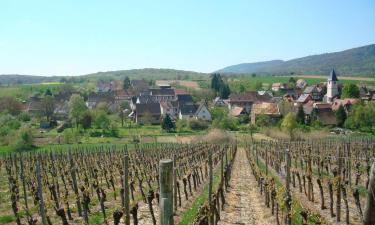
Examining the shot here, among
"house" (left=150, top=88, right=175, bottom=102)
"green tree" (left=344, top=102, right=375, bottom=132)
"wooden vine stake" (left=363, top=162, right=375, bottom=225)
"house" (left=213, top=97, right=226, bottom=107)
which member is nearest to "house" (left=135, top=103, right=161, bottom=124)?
"house" (left=150, top=88, right=175, bottom=102)

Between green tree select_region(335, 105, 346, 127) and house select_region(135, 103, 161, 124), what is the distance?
34.2 m

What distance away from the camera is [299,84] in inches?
5728

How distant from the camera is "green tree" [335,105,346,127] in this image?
6675 centimetres

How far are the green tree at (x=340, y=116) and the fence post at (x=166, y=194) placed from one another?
6851 centimetres

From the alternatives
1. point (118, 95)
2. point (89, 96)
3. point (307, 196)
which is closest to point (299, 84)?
point (118, 95)

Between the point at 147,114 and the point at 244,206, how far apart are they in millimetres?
60348

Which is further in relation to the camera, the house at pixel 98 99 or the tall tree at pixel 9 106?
the house at pixel 98 99

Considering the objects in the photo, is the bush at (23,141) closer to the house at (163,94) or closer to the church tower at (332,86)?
the house at (163,94)

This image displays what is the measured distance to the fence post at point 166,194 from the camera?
12.2 ft

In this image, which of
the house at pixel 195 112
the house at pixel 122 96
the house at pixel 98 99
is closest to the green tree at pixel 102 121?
the house at pixel 195 112

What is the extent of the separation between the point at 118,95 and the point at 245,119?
49778mm

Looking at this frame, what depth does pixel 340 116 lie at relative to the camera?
2638 inches

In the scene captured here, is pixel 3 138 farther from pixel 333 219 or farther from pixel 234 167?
pixel 333 219

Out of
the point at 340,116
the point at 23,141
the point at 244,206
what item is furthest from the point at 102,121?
the point at 244,206
